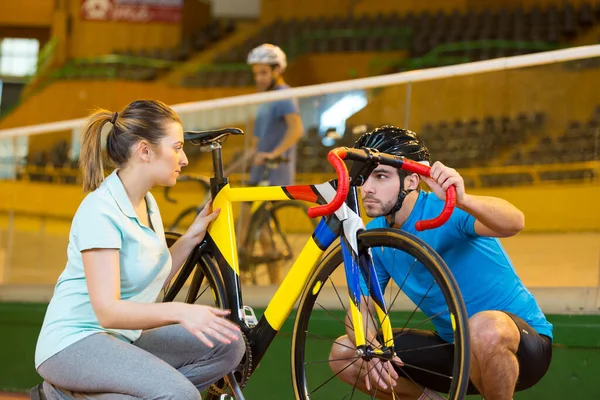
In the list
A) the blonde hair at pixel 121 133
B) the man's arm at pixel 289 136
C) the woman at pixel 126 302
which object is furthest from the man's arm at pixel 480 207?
the man's arm at pixel 289 136

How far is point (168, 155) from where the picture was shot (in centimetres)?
252

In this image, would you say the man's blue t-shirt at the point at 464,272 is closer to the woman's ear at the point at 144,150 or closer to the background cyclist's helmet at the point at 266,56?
the woman's ear at the point at 144,150

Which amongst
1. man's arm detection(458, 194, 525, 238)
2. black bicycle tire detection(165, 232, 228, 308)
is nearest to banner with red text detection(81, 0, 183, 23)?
black bicycle tire detection(165, 232, 228, 308)

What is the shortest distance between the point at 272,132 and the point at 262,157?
16 centimetres

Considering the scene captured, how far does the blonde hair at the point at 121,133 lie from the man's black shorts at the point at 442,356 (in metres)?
0.98

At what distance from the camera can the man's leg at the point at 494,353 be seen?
94.2 inches

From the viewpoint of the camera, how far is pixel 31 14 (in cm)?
1916

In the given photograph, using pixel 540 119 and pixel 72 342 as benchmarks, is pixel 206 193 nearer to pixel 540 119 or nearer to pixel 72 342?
pixel 540 119

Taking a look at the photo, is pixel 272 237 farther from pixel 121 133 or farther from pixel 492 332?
pixel 492 332

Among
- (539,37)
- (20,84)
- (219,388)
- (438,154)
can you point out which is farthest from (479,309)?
(20,84)

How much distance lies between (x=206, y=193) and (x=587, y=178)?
83.7 inches

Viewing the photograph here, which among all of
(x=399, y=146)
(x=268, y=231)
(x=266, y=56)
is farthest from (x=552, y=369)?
(x=266, y=56)

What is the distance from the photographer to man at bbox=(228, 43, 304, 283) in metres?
4.71

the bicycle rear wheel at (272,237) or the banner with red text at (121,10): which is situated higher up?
the banner with red text at (121,10)
